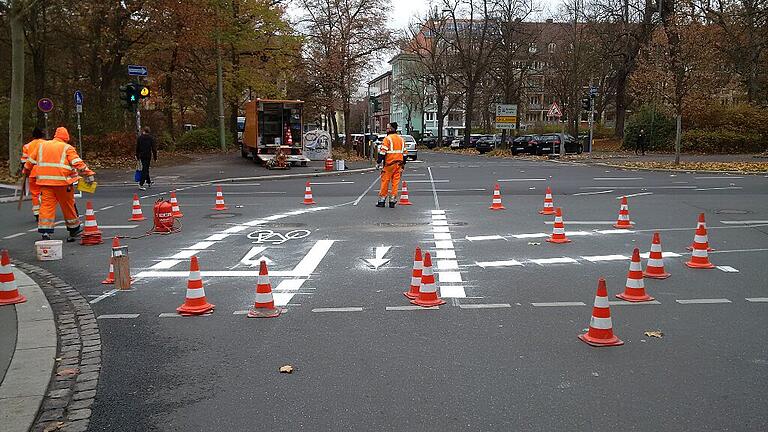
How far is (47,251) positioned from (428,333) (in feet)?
22.3

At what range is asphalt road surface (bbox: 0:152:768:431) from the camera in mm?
4367

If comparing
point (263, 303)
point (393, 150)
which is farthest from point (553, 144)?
point (263, 303)

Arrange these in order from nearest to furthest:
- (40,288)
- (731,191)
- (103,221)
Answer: (40,288), (103,221), (731,191)

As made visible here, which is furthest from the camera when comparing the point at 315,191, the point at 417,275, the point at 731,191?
the point at 315,191

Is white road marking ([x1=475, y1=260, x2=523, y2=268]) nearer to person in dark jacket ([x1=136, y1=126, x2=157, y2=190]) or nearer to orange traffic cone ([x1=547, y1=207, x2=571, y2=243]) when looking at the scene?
orange traffic cone ([x1=547, y1=207, x2=571, y2=243])

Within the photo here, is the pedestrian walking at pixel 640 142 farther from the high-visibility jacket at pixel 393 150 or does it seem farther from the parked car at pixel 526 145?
the high-visibility jacket at pixel 393 150

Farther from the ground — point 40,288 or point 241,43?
point 241,43

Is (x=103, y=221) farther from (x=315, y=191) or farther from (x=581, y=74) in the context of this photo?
(x=581, y=74)

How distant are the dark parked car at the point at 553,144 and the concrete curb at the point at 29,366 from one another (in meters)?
40.5

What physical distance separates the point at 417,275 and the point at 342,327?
4.44ft

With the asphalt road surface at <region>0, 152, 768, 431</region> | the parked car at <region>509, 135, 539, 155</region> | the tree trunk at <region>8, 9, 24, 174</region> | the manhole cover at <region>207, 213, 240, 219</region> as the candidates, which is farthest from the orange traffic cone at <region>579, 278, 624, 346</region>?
the parked car at <region>509, 135, 539, 155</region>

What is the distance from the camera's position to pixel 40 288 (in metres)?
7.95

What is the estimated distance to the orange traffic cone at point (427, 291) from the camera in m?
6.94

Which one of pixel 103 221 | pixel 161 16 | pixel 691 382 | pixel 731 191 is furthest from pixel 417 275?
pixel 161 16
